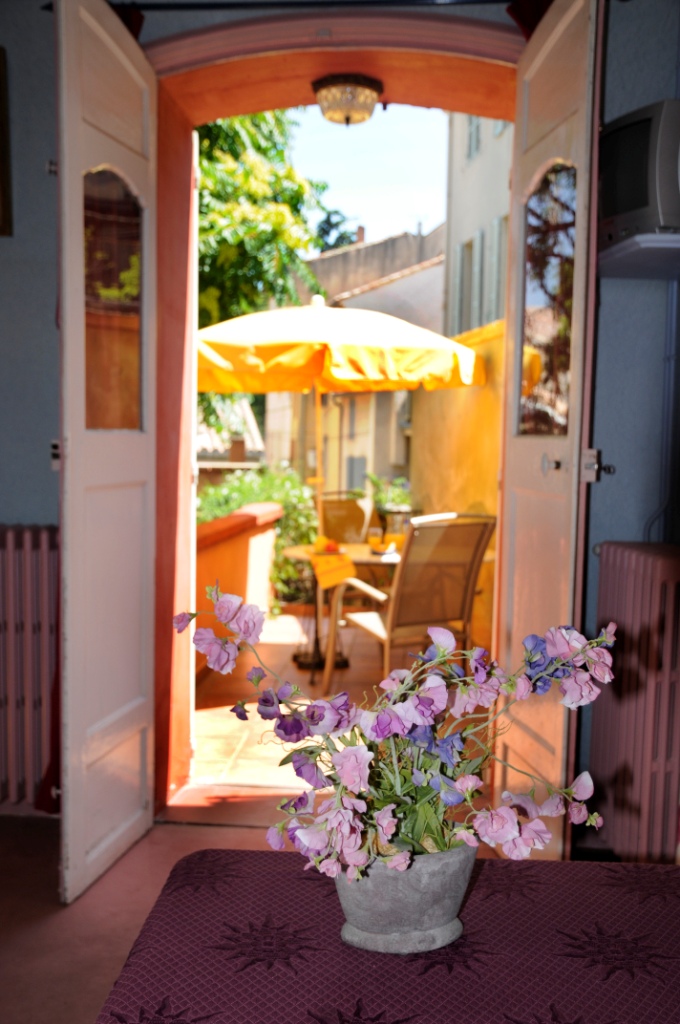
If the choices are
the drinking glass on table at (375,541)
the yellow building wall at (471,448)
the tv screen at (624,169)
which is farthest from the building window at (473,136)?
the tv screen at (624,169)

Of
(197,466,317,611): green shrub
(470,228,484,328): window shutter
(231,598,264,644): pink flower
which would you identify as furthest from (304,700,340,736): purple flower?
(470,228,484,328): window shutter

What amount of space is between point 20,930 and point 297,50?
2.90 meters

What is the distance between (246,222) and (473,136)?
4.16 meters

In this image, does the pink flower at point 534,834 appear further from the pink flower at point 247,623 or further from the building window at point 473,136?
the building window at point 473,136

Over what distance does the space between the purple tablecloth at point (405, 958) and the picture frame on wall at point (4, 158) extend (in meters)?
2.69

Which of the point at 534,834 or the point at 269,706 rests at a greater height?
the point at 269,706

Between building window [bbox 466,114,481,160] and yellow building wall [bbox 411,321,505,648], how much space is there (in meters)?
2.42

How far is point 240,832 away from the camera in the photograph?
3.47m

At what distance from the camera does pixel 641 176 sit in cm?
283

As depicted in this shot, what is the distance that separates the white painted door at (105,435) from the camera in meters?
2.78

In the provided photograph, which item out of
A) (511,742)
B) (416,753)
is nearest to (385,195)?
(511,742)

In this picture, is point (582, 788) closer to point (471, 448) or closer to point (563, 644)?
point (563, 644)

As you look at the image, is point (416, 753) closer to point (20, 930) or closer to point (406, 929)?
point (406, 929)

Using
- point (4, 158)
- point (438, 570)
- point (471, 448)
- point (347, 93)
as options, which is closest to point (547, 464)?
point (438, 570)
